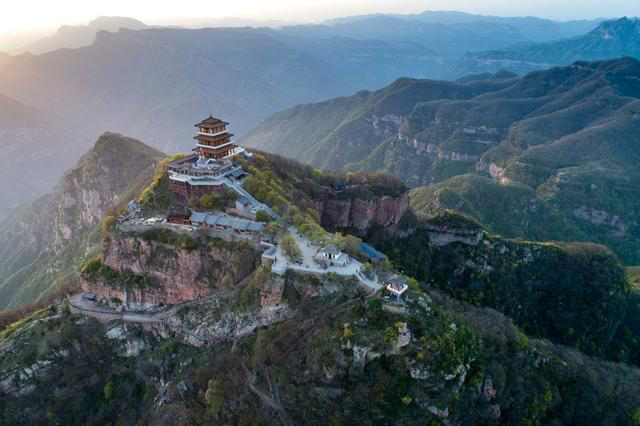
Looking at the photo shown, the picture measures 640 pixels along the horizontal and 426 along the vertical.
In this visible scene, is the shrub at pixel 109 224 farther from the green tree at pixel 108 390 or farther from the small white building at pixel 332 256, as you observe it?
the small white building at pixel 332 256

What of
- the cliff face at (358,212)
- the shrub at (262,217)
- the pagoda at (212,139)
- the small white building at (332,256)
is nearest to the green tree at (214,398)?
the small white building at (332,256)

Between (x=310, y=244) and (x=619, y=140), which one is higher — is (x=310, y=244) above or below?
above

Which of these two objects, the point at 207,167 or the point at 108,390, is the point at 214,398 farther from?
the point at 207,167

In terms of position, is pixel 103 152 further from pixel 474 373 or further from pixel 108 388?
pixel 474 373

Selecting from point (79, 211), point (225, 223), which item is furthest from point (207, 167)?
point (79, 211)

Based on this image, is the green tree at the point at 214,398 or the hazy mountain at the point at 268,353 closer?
the hazy mountain at the point at 268,353

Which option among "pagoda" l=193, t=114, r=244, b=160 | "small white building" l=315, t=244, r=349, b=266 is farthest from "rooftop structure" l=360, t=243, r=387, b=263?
"pagoda" l=193, t=114, r=244, b=160

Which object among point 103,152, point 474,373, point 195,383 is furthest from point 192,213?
point 103,152
